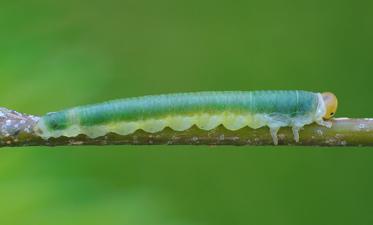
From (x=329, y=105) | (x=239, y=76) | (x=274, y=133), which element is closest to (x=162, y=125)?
(x=274, y=133)

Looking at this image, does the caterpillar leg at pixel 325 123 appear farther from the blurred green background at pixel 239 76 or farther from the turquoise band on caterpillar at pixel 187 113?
the blurred green background at pixel 239 76

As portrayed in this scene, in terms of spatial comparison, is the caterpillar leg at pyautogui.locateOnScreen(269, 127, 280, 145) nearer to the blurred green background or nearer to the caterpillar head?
the caterpillar head

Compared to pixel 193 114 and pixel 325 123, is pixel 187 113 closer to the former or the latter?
pixel 193 114

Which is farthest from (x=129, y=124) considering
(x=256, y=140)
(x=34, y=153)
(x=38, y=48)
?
(x=38, y=48)

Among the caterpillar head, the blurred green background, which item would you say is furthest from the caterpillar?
the blurred green background

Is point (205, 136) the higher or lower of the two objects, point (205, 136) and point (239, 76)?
the lower
